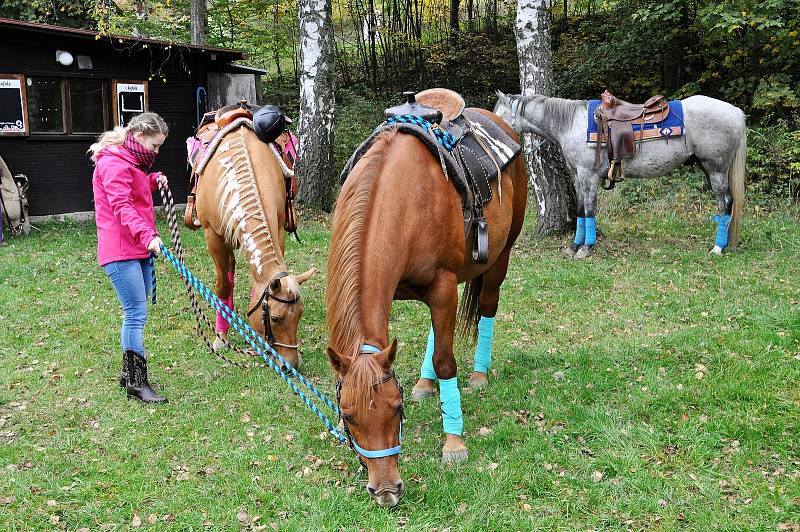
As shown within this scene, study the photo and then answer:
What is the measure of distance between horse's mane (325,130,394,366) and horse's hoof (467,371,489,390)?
2.01 m

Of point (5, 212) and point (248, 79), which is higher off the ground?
point (248, 79)

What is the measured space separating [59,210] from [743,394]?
11272mm

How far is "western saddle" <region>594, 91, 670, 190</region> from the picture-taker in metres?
8.60

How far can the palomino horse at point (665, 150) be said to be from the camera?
854cm

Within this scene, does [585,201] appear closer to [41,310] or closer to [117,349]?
[117,349]

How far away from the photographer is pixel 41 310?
275 inches

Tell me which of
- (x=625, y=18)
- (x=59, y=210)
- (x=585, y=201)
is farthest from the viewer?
(x=625, y=18)

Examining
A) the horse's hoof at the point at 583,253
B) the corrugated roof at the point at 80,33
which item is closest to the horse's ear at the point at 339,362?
the horse's hoof at the point at 583,253

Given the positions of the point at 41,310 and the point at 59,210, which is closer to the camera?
the point at 41,310

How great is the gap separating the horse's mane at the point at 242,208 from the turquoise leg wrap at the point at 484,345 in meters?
1.67

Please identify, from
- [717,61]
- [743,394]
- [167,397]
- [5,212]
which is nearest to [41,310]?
[167,397]

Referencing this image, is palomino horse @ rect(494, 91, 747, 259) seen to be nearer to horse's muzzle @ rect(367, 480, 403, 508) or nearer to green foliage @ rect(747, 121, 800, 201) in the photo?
green foliage @ rect(747, 121, 800, 201)

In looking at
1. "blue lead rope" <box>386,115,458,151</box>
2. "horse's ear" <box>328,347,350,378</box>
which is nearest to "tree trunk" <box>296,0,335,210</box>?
"blue lead rope" <box>386,115,458,151</box>

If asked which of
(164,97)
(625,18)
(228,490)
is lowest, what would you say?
(228,490)
